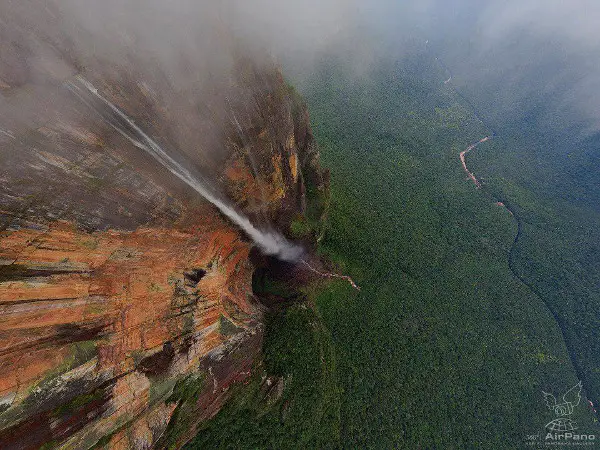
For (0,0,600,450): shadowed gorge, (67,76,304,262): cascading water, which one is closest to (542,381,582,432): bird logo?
(0,0,600,450): shadowed gorge

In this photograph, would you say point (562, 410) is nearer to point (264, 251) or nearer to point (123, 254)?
point (264, 251)

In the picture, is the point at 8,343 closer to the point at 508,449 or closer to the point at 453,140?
the point at 508,449

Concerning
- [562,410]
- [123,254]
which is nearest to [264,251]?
[123,254]

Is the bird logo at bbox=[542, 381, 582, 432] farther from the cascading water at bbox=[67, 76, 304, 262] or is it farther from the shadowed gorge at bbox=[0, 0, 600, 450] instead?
the cascading water at bbox=[67, 76, 304, 262]

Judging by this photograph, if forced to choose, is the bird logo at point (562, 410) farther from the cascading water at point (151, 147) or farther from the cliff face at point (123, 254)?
the cascading water at point (151, 147)

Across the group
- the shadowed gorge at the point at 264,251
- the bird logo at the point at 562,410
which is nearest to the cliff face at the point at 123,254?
the shadowed gorge at the point at 264,251

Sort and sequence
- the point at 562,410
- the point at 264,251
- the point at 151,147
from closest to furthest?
the point at 151,147 → the point at 264,251 → the point at 562,410

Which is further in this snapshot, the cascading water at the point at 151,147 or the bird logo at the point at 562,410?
the bird logo at the point at 562,410
